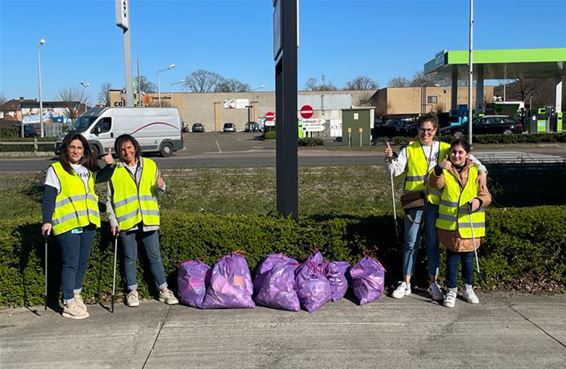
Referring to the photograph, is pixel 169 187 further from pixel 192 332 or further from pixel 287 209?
pixel 192 332

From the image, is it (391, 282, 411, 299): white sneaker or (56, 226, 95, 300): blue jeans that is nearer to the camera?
(56, 226, 95, 300): blue jeans

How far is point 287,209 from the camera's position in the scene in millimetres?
5816

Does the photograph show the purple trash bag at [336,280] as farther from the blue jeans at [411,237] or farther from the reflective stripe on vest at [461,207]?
the reflective stripe on vest at [461,207]

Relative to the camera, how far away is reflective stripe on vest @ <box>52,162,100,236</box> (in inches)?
183

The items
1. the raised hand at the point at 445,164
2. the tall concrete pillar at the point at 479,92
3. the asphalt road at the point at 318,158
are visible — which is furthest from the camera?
the tall concrete pillar at the point at 479,92

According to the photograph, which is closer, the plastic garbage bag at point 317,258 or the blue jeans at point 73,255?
the blue jeans at point 73,255

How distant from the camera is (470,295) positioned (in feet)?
16.5

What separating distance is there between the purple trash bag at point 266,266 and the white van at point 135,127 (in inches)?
827

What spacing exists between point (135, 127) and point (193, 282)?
22.8 meters

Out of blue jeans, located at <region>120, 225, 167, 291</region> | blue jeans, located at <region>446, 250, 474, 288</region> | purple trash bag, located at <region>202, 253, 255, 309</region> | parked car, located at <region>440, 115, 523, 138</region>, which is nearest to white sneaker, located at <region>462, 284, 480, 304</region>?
blue jeans, located at <region>446, 250, 474, 288</region>

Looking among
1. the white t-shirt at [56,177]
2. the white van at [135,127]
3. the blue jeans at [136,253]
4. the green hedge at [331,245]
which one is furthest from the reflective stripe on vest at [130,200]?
the white van at [135,127]

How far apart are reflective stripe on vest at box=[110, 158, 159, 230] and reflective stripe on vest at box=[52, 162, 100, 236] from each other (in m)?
0.24

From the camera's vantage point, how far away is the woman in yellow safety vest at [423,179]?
5016 mm

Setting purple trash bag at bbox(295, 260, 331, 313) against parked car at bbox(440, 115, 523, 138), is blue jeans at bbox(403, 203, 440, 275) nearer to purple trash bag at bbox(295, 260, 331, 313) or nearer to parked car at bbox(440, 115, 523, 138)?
purple trash bag at bbox(295, 260, 331, 313)
